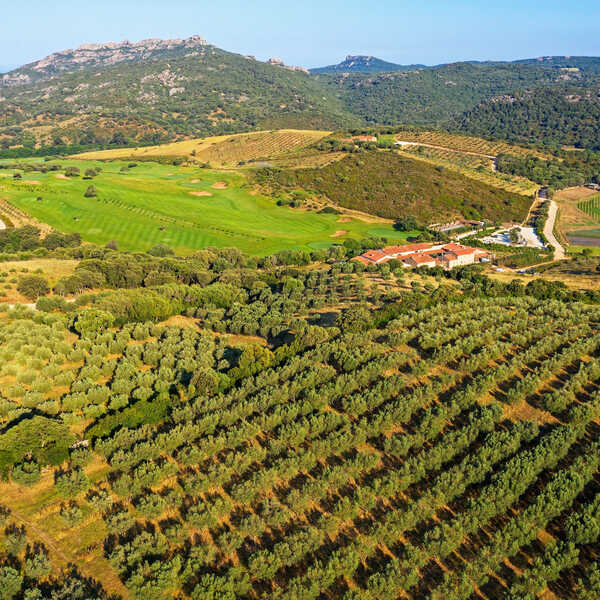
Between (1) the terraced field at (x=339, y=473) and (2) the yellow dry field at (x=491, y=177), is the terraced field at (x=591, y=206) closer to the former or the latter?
(2) the yellow dry field at (x=491, y=177)

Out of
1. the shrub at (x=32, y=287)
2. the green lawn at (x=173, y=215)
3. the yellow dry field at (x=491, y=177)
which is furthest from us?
the yellow dry field at (x=491, y=177)

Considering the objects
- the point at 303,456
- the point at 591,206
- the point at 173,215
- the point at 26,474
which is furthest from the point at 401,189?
the point at 26,474

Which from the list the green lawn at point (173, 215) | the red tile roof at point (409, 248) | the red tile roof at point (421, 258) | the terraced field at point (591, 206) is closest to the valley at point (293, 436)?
the red tile roof at point (421, 258)

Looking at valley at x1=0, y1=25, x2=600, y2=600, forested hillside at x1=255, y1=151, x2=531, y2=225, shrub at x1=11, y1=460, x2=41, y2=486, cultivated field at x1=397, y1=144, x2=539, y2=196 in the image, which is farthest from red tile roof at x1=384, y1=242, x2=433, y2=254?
shrub at x1=11, y1=460, x2=41, y2=486

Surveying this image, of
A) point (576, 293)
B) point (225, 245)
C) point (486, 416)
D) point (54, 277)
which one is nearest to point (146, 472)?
point (486, 416)

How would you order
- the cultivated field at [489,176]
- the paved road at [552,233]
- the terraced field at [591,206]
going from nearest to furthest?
the paved road at [552,233]
the terraced field at [591,206]
the cultivated field at [489,176]

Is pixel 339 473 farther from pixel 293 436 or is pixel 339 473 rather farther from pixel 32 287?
pixel 32 287

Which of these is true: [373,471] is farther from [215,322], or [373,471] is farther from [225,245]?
[225,245]
